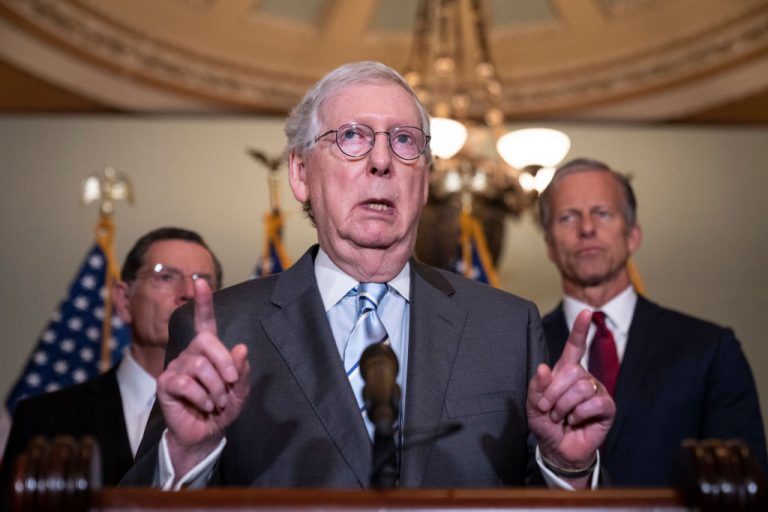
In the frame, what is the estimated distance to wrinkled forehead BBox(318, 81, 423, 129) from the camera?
212 centimetres

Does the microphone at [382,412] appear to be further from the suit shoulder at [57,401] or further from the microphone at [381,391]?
the suit shoulder at [57,401]

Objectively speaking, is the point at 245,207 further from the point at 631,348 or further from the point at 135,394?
the point at 631,348

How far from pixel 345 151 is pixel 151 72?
524cm

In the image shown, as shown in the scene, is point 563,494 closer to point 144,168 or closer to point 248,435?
point 248,435

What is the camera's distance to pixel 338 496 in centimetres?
136

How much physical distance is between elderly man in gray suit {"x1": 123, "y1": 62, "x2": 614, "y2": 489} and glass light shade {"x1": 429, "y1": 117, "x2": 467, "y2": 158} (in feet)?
9.76

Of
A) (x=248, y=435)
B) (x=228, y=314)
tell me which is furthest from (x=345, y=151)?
(x=248, y=435)

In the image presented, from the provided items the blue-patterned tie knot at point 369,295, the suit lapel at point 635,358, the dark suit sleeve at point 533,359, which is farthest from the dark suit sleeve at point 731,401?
the blue-patterned tie knot at point 369,295

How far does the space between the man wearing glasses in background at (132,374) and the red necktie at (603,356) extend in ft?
3.67

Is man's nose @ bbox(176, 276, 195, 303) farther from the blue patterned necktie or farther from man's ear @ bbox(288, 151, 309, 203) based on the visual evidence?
the blue patterned necktie

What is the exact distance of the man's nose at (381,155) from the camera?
2092mm

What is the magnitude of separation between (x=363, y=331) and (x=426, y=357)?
134 mm

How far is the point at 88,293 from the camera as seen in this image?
4738 millimetres

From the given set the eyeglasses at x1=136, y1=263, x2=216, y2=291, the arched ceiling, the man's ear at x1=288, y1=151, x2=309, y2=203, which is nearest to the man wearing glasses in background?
the eyeglasses at x1=136, y1=263, x2=216, y2=291
